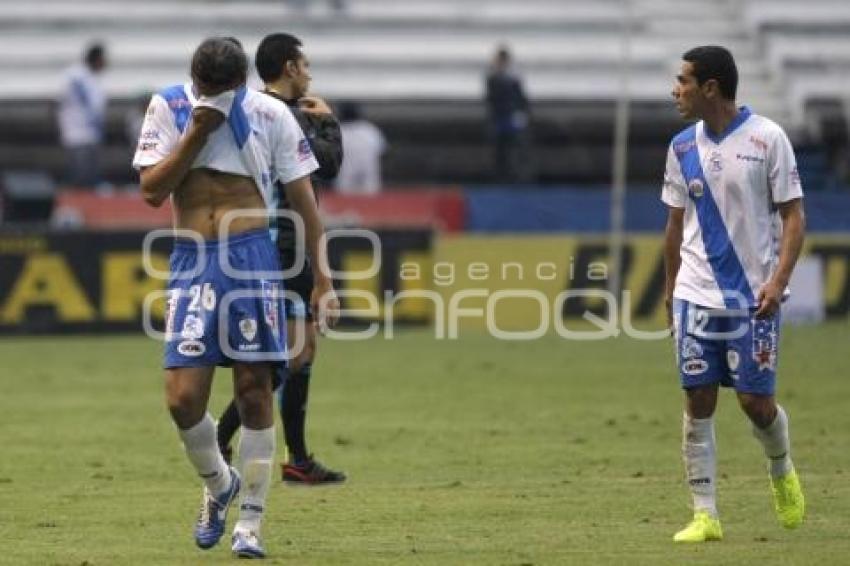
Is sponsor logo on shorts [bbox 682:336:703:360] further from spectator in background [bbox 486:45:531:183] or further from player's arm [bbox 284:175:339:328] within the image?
spectator in background [bbox 486:45:531:183]

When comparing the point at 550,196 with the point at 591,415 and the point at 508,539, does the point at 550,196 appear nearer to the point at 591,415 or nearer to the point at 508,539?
the point at 591,415

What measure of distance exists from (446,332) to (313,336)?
1112 centimetres

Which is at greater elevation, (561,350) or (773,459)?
(773,459)

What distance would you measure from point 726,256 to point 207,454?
97.7 inches

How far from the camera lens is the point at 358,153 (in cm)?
2827

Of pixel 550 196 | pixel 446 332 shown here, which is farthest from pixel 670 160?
pixel 550 196

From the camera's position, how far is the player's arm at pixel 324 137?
11773 mm

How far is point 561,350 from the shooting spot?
21.3m

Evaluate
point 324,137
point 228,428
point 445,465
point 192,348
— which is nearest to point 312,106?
point 324,137

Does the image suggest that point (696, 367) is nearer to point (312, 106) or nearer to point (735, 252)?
point (735, 252)

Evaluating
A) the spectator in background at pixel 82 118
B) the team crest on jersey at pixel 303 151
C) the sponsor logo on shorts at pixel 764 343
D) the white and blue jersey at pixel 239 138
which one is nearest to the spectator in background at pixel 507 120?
the spectator in background at pixel 82 118

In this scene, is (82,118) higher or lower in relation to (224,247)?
lower

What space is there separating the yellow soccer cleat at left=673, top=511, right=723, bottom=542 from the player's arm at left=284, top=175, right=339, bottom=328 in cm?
184

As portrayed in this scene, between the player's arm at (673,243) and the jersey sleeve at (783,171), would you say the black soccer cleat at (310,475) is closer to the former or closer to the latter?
the player's arm at (673,243)
